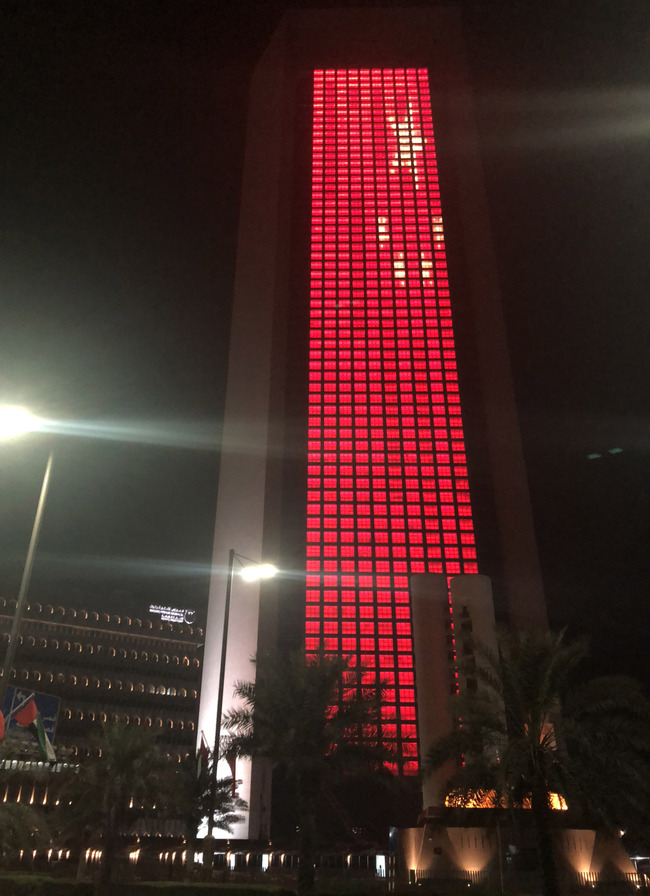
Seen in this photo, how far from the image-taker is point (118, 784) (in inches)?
1195

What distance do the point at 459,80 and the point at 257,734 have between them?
83117 mm

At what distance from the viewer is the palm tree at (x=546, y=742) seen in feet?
64.8

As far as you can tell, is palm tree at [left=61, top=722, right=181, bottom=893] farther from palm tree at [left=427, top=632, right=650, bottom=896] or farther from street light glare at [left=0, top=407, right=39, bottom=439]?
street light glare at [left=0, top=407, right=39, bottom=439]

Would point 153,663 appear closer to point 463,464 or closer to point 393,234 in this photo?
point 463,464

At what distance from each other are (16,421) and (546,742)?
16.4m

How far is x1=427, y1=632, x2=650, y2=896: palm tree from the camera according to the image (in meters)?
19.8

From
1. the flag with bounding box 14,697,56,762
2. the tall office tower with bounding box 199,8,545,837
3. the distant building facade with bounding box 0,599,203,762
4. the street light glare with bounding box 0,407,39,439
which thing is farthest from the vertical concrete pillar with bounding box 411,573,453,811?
the distant building facade with bounding box 0,599,203,762

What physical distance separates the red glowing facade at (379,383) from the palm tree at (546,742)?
4252 cm

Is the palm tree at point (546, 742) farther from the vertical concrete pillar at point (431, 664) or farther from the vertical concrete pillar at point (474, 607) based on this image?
the vertical concrete pillar at point (474, 607)

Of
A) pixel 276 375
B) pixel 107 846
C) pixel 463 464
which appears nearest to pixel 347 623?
pixel 463 464

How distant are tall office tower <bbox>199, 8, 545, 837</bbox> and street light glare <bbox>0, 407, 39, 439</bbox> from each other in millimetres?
47421

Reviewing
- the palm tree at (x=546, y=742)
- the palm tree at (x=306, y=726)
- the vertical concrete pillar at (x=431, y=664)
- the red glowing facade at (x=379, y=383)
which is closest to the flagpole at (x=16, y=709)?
the vertical concrete pillar at (x=431, y=664)

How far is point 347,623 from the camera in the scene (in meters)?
68.6

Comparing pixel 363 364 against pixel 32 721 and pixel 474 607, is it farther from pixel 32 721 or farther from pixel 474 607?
pixel 32 721
